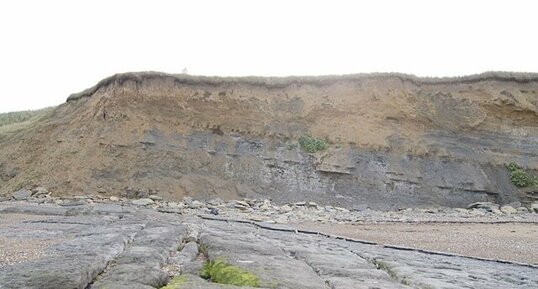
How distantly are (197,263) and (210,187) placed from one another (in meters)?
15.6

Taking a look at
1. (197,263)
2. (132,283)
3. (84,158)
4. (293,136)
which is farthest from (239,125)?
(132,283)

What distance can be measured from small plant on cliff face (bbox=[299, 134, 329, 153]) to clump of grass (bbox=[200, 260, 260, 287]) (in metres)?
17.5

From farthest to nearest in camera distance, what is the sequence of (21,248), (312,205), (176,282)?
(312,205) → (21,248) → (176,282)

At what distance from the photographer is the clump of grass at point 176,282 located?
3659 millimetres

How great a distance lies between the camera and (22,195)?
66.7ft

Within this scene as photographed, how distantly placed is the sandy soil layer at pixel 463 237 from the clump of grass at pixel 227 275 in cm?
544

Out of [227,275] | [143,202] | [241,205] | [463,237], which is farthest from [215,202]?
[227,275]

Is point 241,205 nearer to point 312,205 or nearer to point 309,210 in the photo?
point 309,210

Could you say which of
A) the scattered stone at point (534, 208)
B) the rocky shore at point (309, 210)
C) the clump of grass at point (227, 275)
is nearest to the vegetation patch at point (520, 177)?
the rocky shore at point (309, 210)

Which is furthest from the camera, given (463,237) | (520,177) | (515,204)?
(520,177)

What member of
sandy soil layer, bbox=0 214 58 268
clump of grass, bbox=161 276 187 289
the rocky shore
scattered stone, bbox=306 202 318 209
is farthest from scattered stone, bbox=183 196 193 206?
clump of grass, bbox=161 276 187 289

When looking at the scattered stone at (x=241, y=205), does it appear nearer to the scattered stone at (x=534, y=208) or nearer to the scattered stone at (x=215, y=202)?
the scattered stone at (x=215, y=202)

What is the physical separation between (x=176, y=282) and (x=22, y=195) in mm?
18635

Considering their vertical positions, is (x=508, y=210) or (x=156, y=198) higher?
(x=156, y=198)
